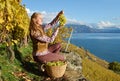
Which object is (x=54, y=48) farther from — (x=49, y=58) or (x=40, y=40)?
(x=40, y=40)

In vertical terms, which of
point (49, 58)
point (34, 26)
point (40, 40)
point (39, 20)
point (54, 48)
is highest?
point (39, 20)

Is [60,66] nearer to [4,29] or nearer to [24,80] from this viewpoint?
[24,80]

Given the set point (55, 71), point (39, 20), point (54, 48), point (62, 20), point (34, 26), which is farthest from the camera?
point (54, 48)

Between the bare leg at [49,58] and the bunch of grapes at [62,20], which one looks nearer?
the bare leg at [49,58]

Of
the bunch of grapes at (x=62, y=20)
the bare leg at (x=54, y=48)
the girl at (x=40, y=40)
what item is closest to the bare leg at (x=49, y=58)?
the girl at (x=40, y=40)

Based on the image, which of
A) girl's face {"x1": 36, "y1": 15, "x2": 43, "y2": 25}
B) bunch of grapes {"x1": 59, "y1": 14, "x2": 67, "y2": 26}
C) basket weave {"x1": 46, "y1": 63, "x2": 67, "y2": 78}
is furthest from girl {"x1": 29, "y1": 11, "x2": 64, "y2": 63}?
basket weave {"x1": 46, "y1": 63, "x2": 67, "y2": 78}

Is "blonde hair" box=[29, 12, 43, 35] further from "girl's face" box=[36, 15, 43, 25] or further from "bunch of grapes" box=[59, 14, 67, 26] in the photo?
"bunch of grapes" box=[59, 14, 67, 26]

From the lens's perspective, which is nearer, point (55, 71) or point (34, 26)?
point (55, 71)

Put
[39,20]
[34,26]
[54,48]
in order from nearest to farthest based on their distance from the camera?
[34,26]
[39,20]
[54,48]

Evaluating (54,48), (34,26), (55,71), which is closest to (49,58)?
(55,71)

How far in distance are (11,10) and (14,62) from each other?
4209 mm

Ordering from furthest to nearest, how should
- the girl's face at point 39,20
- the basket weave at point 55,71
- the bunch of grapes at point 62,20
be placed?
the bunch of grapes at point 62,20, the girl's face at point 39,20, the basket weave at point 55,71

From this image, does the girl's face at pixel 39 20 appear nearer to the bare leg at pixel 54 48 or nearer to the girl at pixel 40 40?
the girl at pixel 40 40

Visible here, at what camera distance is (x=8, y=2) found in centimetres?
1070
